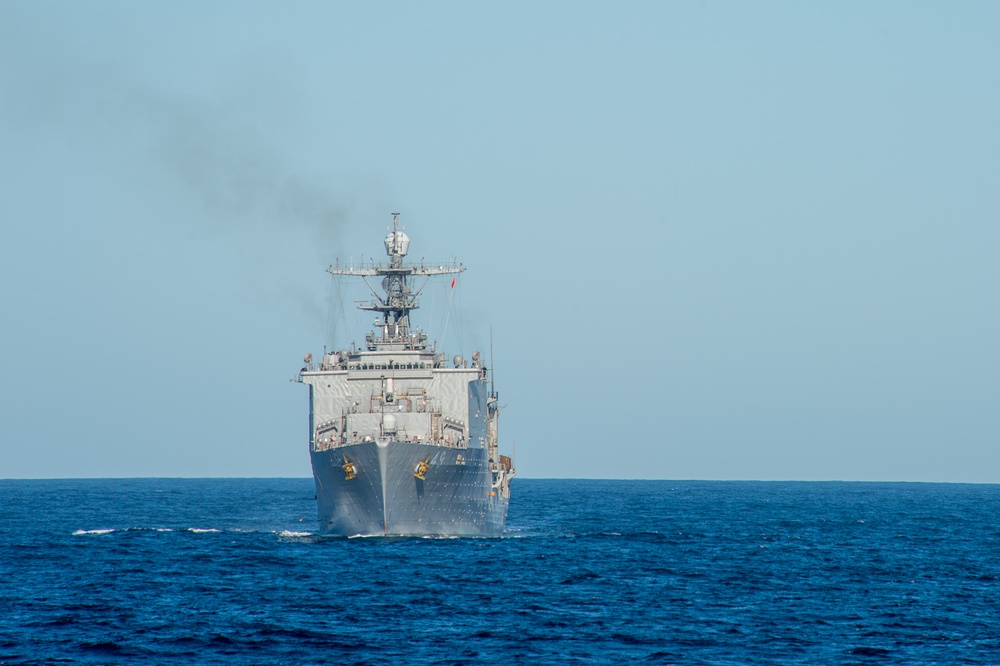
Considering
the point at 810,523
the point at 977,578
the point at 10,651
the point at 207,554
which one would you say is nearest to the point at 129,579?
the point at 207,554

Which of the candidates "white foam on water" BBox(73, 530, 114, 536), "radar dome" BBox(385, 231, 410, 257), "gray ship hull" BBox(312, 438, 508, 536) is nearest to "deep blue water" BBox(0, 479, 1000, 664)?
"white foam on water" BBox(73, 530, 114, 536)

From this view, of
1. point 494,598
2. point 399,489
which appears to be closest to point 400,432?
point 399,489

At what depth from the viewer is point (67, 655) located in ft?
103

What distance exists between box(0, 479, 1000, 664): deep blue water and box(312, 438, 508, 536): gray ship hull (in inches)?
36.9

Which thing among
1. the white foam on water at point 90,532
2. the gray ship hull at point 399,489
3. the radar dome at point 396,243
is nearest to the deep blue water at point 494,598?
the white foam on water at point 90,532

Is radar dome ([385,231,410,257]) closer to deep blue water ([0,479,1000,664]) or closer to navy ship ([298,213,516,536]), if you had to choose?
navy ship ([298,213,516,536])

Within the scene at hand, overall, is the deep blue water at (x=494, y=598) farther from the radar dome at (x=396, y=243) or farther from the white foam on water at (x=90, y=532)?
the radar dome at (x=396, y=243)

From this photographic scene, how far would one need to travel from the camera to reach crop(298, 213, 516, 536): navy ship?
53.9m

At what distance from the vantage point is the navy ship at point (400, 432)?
177ft

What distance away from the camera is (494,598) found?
41.3 m

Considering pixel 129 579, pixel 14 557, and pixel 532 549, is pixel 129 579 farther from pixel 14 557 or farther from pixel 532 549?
pixel 532 549

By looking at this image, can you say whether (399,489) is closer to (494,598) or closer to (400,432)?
(400,432)

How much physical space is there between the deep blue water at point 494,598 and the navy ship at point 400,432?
1340 millimetres

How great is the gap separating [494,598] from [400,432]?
16.9m
